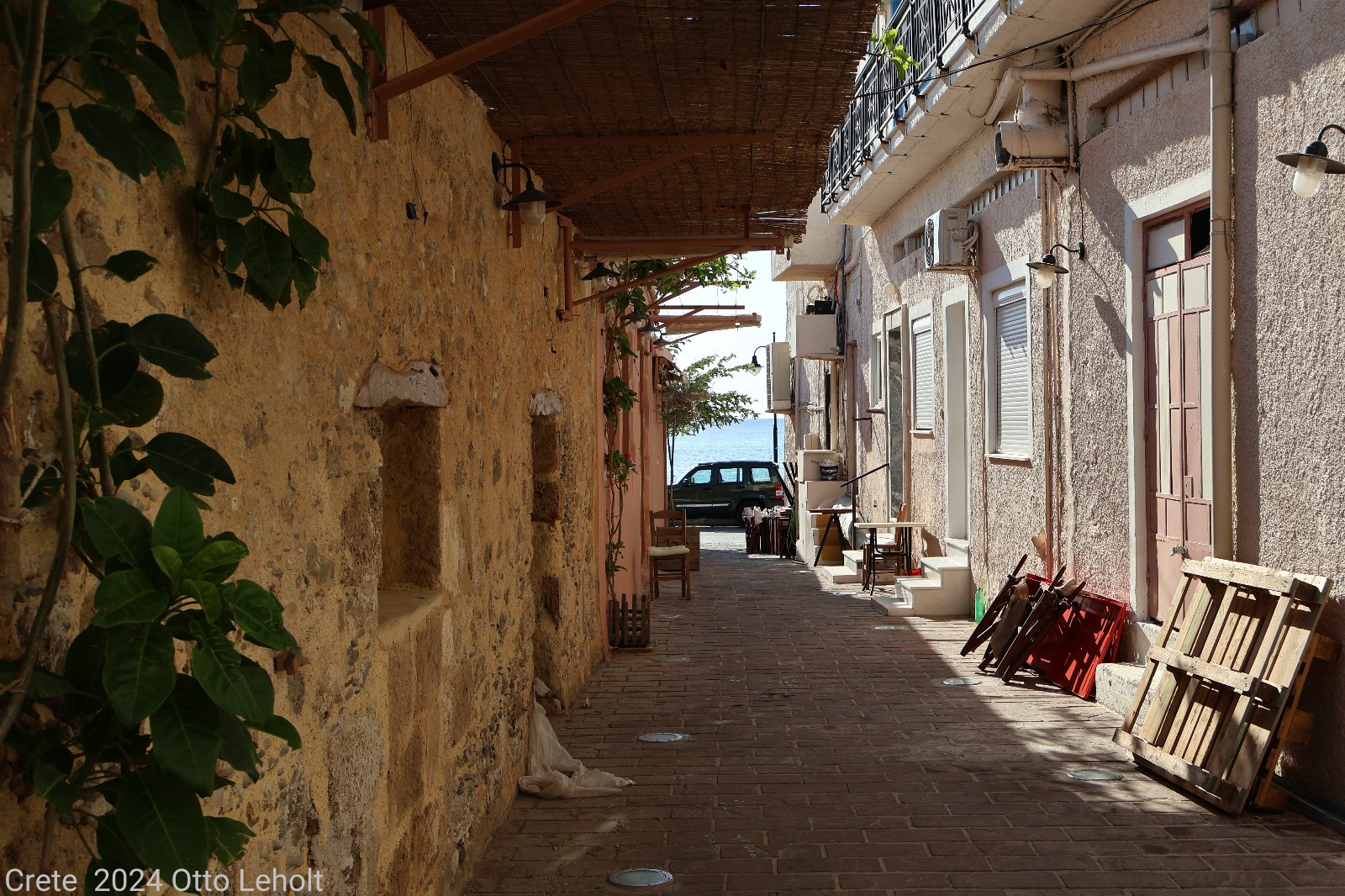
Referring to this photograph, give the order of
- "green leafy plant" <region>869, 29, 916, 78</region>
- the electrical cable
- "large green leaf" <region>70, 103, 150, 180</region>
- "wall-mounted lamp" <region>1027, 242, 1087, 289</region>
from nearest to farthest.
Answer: "large green leaf" <region>70, 103, 150, 180</region> → the electrical cable → "wall-mounted lamp" <region>1027, 242, 1087, 289</region> → "green leafy plant" <region>869, 29, 916, 78</region>

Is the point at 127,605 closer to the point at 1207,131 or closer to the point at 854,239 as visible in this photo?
the point at 1207,131

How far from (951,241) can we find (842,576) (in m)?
4.70

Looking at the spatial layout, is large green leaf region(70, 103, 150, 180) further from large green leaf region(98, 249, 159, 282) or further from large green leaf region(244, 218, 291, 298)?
large green leaf region(244, 218, 291, 298)

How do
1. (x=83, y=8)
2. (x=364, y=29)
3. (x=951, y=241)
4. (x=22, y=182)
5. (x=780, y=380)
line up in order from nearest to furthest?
(x=83, y=8) → (x=22, y=182) → (x=364, y=29) → (x=951, y=241) → (x=780, y=380)

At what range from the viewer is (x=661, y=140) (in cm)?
550

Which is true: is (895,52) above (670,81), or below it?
above

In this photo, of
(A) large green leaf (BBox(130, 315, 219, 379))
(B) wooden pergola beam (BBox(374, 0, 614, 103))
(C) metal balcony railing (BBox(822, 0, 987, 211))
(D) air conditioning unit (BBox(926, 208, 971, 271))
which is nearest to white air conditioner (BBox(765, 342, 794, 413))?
(C) metal balcony railing (BBox(822, 0, 987, 211))

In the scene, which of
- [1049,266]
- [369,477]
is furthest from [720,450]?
[369,477]

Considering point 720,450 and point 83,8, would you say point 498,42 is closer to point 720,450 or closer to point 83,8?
point 83,8

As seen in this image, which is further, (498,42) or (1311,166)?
(1311,166)

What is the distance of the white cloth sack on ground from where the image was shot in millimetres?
5707

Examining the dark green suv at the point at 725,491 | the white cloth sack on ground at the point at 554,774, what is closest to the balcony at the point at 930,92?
the white cloth sack on ground at the point at 554,774

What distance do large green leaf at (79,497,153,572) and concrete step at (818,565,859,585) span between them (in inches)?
494

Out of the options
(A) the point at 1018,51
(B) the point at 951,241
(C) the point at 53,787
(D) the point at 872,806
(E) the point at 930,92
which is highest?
(E) the point at 930,92
